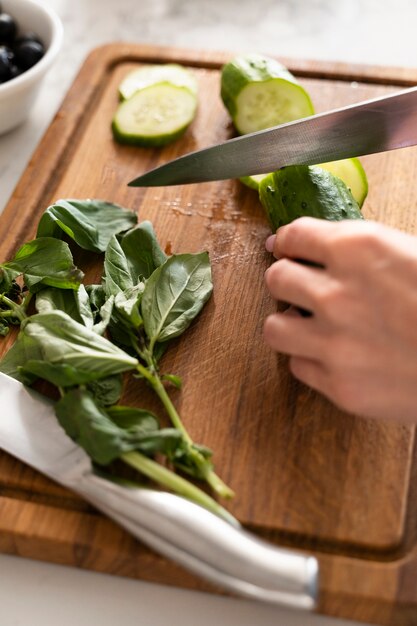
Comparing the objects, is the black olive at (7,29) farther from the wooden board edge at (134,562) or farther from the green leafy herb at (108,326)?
the wooden board edge at (134,562)

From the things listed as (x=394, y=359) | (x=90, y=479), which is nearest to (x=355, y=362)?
(x=394, y=359)

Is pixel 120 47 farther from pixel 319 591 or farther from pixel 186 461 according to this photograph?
pixel 319 591

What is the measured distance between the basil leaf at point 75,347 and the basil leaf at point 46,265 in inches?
6.7

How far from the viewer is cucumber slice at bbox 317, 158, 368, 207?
215cm

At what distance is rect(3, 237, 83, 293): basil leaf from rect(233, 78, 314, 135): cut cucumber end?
78 cm

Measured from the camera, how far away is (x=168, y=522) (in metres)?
1.50

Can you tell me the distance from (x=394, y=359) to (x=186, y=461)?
1.51 ft

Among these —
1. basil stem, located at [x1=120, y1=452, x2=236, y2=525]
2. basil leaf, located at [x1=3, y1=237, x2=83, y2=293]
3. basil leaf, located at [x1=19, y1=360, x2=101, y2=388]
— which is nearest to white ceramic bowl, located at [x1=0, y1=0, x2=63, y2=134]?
basil leaf, located at [x1=3, y1=237, x2=83, y2=293]

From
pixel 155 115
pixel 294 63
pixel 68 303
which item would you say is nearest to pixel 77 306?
pixel 68 303

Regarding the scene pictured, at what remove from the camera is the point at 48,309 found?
187 cm

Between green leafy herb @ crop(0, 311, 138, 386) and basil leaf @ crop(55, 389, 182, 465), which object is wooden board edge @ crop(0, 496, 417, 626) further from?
green leafy herb @ crop(0, 311, 138, 386)

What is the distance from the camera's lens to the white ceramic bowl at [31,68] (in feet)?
7.88

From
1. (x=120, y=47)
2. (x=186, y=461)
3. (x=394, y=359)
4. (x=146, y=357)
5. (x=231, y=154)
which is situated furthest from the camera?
(x=120, y=47)

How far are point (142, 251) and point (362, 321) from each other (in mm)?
676
